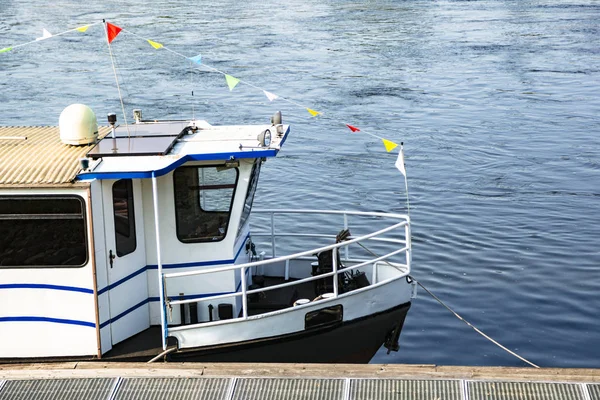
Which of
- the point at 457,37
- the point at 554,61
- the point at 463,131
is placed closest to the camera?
the point at 463,131

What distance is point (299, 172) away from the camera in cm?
2402

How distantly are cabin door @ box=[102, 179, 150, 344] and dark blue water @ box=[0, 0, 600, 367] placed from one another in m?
5.12

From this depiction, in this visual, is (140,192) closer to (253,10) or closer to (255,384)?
(255,384)

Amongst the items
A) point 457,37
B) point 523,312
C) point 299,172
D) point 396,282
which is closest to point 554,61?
point 457,37

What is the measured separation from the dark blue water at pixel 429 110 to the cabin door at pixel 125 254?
512 centimetres

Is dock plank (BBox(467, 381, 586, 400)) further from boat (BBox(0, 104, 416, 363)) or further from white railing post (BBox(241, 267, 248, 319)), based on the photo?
→ white railing post (BBox(241, 267, 248, 319))

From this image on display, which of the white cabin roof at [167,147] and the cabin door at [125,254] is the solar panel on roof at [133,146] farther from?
the cabin door at [125,254]

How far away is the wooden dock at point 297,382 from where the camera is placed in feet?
27.3

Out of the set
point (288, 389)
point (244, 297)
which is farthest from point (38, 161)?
point (288, 389)

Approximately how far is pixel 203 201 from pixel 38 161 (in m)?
1.83

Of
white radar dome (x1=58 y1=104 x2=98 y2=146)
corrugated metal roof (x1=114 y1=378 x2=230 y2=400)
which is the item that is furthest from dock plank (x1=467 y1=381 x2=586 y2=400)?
white radar dome (x1=58 y1=104 x2=98 y2=146)

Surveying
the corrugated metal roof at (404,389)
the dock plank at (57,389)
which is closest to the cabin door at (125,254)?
the dock plank at (57,389)

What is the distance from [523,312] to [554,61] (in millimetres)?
22795

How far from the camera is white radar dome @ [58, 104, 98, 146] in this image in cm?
1008
